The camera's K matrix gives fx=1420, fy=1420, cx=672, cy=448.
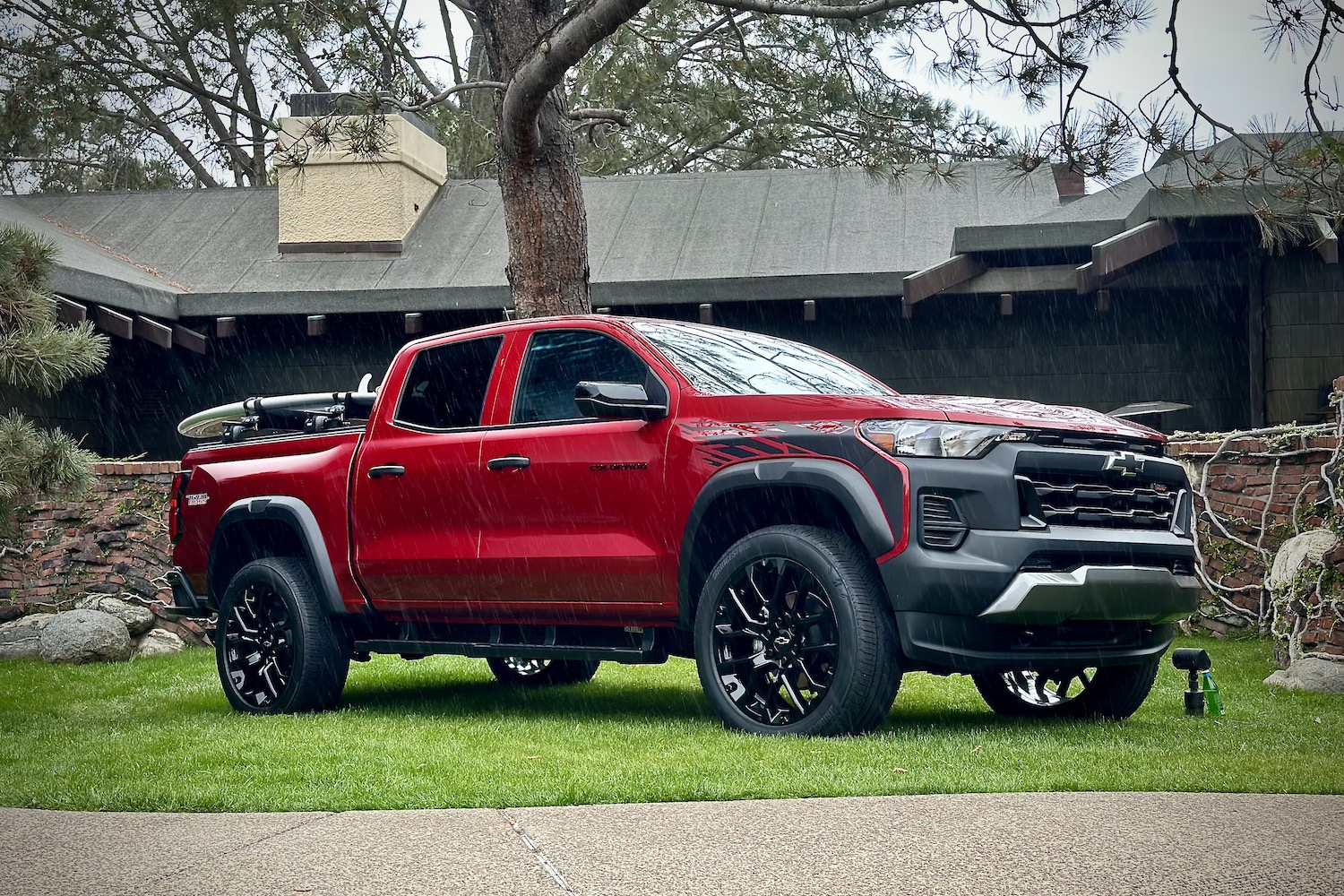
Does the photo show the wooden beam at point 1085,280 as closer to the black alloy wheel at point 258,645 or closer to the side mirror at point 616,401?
the side mirror at point 616,401

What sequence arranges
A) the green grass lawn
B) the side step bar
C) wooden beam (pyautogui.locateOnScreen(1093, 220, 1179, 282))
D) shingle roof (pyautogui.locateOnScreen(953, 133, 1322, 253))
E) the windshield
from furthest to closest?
wooden beam (pyautogui.locateOnScreen(1093, 220, 1179, 282)), shingle roof (pyautogui.locateOnScreen(953, 133, 1322, 253)), the windshield, the side step bar, the green grass lawn

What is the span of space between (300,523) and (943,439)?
3863 millimetres

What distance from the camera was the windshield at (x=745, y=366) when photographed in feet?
22.6

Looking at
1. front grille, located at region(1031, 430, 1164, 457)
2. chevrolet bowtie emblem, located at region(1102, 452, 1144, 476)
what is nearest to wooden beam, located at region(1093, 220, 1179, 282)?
front grille, located at region(1031, 430, 1164, 457)

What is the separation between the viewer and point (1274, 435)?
10820 millimetres

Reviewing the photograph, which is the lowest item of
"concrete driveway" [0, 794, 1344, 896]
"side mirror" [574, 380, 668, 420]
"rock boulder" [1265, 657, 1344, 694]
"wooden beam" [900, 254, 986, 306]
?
"rock boulder" [1265, 657, 1344, 694]

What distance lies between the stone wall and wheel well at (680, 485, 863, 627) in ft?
26.2

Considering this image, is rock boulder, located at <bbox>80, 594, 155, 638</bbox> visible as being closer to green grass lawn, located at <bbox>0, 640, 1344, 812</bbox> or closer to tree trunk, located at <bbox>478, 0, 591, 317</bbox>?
green grass lawn, located at <bbox>0, 640, 1344, 812</bbox>

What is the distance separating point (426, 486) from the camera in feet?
24.7

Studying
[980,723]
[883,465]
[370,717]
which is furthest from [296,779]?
[980,723]

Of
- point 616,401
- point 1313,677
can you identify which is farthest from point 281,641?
point 1313,677

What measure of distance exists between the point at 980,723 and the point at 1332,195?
398 cm

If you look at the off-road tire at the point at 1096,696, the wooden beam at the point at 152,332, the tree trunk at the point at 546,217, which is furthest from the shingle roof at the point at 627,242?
the off-road tire at the point at 1096,696

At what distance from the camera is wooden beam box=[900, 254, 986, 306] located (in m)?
14.0
